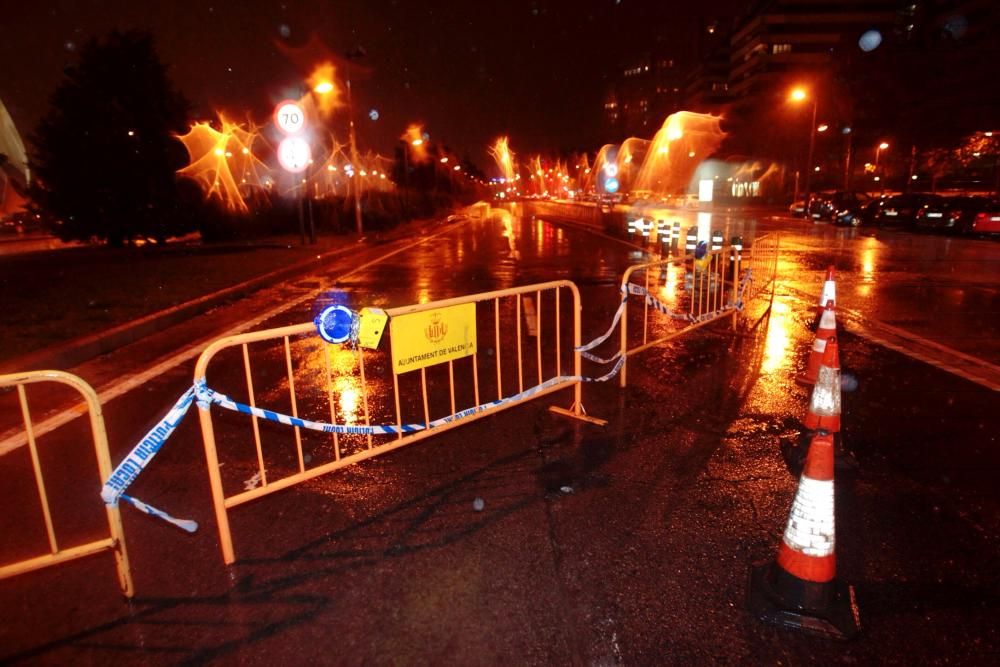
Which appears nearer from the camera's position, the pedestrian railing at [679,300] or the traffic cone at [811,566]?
the traffic cone at [811,566]

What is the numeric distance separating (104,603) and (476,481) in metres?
2.21

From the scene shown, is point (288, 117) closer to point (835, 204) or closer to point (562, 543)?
point (562, 543)

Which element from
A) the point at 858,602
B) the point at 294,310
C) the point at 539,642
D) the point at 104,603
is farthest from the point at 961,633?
the point at 294,310

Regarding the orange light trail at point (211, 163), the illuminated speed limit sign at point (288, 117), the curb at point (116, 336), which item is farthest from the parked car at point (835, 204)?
the curb at point (116, 336)

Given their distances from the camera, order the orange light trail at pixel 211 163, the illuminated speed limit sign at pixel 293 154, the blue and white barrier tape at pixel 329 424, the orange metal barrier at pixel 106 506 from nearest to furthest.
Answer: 1. the orange metal barrier at pixel 106 506
2. the blue and white barrier tape at pixel 329 424
3. the illuminated speed limit sign at pixel 293 154
4. the orange light trail at pixel 211 163

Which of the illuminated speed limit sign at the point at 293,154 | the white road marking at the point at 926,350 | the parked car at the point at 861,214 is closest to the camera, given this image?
the white road marking at the point at 926,350

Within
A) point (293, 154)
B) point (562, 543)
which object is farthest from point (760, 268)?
point (293, 154)

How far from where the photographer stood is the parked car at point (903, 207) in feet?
91.9

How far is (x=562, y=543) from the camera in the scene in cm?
371

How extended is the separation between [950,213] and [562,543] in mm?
28708

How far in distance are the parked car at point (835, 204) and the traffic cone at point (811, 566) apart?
115 feet

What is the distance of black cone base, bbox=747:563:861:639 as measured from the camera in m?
2.98

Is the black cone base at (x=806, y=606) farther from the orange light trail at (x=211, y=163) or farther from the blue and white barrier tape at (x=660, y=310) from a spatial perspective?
the orange light trail at (x=211, y=163)

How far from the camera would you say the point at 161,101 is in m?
24.5
